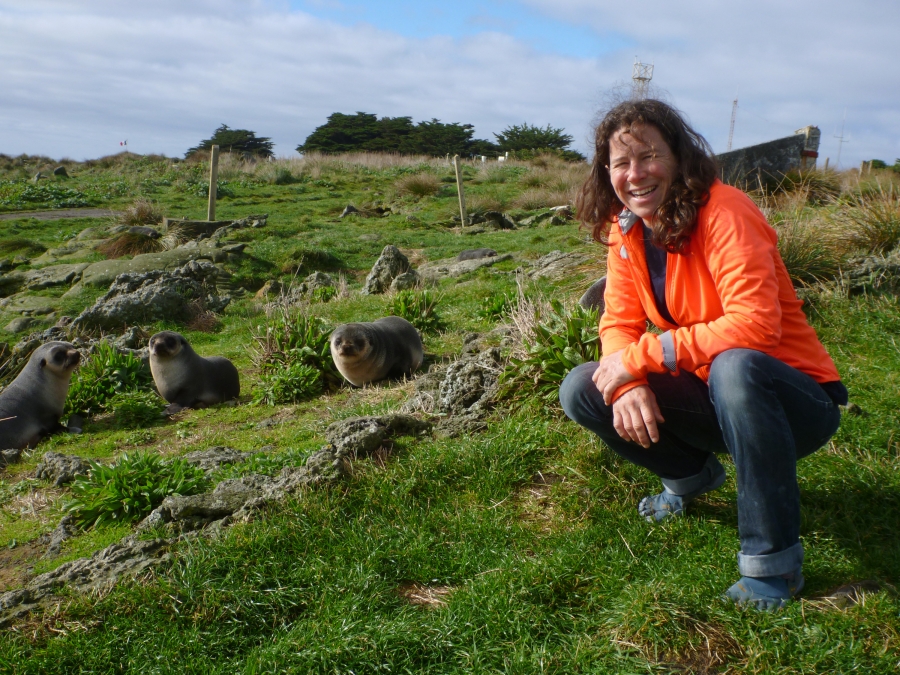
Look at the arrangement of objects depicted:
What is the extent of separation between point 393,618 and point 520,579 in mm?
561

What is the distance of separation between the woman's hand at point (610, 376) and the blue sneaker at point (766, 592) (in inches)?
34.2

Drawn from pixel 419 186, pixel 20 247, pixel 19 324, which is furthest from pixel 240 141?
pixel 19 324

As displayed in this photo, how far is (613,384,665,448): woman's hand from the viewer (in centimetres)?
279

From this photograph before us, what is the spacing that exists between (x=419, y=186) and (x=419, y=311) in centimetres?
1694

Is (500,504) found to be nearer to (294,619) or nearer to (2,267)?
(294,619)

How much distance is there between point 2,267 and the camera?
611 inches

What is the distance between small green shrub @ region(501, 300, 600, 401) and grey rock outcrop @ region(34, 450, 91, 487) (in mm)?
3119

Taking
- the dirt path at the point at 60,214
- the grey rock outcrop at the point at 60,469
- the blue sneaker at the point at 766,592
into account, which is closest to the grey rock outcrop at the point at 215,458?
the grey rock outcrop at the point at 60,469

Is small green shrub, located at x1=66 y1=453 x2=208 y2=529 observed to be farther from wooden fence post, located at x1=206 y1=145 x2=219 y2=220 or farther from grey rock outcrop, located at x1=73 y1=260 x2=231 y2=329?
wooden fence post, located at x1=206 y1=145 x2=219 y2=220

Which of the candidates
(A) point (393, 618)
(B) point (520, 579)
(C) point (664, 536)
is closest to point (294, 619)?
(A) point (393, 618)

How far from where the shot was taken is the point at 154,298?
11289mm

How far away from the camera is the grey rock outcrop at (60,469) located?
16.6 feet

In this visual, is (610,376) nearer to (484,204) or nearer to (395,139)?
(484,204)

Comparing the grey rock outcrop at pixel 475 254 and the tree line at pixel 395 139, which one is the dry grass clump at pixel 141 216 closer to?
the grey rock outcrop at pixel 475 254
